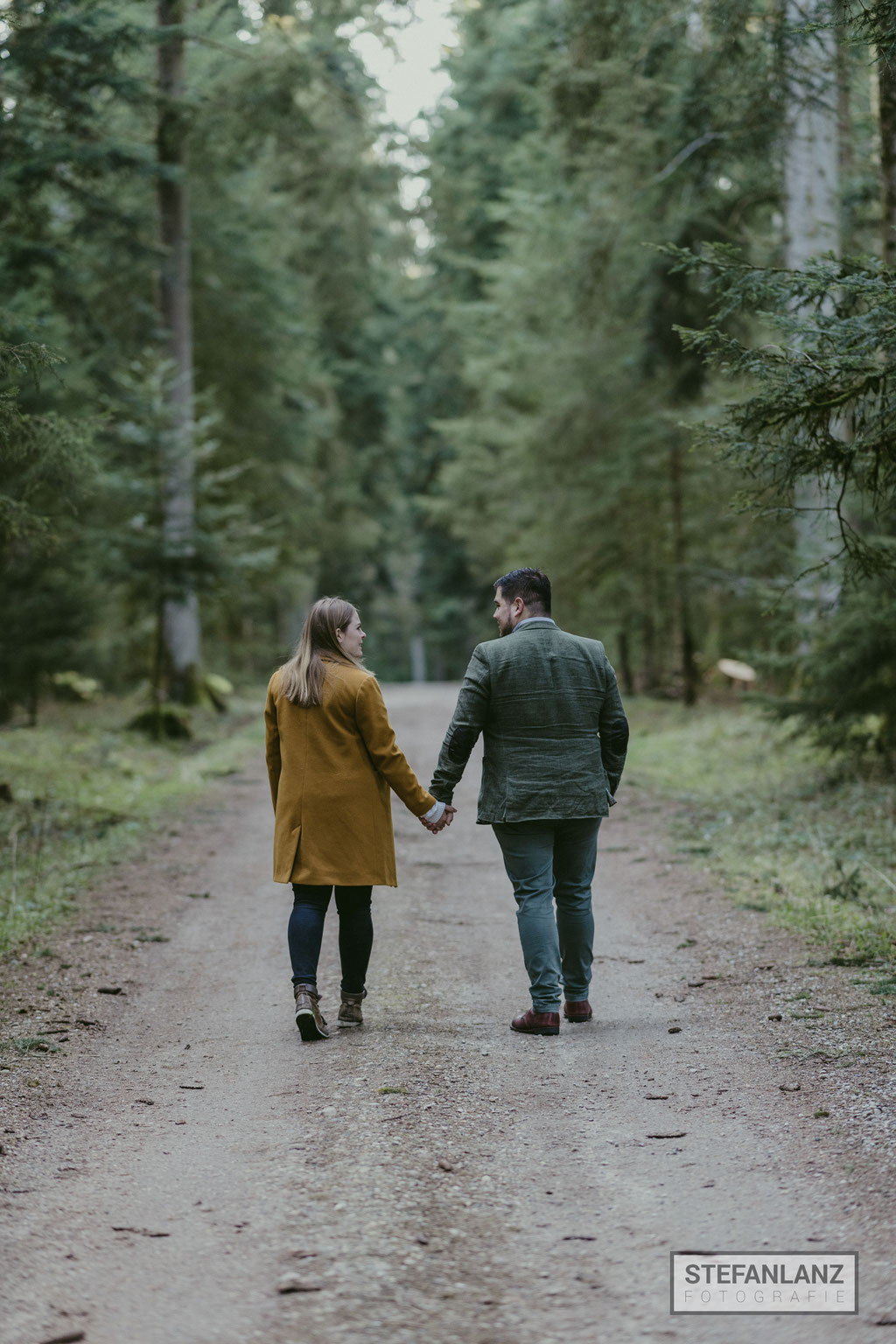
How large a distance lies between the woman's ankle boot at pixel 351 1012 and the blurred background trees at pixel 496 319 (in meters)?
2.47

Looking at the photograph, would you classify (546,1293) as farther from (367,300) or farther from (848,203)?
(367,300)

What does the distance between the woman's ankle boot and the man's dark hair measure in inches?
80.6

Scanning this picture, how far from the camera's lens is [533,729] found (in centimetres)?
566

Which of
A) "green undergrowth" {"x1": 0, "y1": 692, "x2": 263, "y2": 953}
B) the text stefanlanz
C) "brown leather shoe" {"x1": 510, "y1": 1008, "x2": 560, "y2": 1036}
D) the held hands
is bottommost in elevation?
"brown leather shoe" {"x1": 510, "y1": 1008, "x2": 560, "y2": 1036}

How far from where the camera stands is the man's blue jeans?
219 inches

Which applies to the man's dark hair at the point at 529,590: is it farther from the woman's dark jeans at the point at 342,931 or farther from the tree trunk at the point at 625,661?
the tree trunk at the point at 625,661

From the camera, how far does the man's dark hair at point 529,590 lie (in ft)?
19.2

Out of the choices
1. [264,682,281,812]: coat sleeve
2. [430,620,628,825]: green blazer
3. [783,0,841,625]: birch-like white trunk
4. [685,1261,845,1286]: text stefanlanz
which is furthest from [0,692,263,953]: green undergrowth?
[783,0,841,625]: birch-like white trunk

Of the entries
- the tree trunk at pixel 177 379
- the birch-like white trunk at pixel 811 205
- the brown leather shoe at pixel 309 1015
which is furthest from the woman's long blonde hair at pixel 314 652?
the tree trunk at pixel 177 379

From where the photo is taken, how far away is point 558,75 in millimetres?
13406

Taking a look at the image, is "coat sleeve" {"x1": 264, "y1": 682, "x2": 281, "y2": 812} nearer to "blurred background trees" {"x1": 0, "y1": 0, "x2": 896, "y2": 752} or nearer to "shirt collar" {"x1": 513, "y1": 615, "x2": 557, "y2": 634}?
"shirt collar" {"x1": 513, "y1": 615, "x2": 557, "y2": 634}

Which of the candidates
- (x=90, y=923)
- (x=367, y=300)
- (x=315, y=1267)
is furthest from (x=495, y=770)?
(x=367, y=300)

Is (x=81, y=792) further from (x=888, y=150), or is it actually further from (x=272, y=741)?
(x=888, y=150)

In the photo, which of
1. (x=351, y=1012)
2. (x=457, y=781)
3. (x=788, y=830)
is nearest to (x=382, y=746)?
(x=457, y=781)
